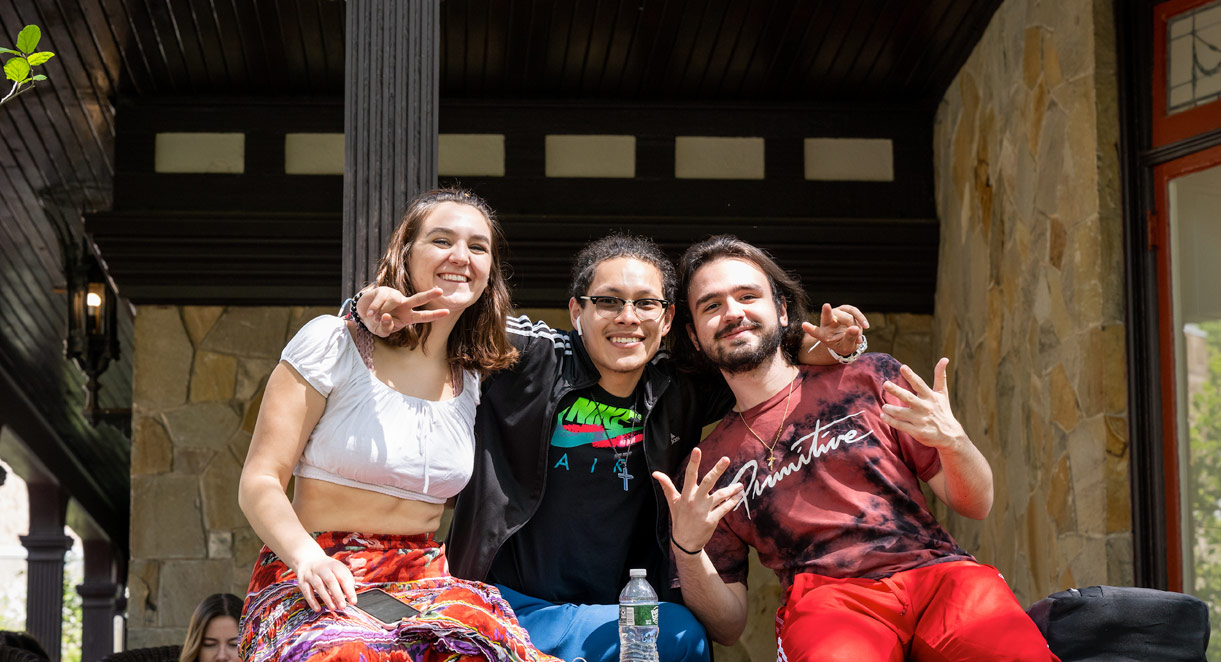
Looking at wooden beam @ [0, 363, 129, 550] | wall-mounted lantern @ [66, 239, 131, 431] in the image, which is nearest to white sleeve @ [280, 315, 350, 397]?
wall-mounted lantern @ [66, 239, 131, 431]

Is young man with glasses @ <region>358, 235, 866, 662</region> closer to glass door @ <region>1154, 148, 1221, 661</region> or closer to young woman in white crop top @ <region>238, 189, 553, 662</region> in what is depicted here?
young woman in white crop top @ <region>238, 189, 553, 662</region>

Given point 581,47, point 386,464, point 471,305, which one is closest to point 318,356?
point 386,464

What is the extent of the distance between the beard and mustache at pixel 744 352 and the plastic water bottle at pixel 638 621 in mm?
596

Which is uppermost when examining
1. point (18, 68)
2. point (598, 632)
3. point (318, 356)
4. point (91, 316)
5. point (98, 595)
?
point (18, 68)

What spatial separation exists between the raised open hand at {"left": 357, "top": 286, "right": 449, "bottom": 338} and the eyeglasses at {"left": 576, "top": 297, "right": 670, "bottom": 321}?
60 cm

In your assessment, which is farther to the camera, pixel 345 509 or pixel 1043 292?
pixel 1043 292

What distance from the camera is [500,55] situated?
605cm

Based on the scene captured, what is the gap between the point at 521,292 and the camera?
6508 millimetres

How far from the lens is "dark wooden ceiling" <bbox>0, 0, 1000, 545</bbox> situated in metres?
5.57

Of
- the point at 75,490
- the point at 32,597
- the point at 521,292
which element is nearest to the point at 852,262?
the point at 521,292

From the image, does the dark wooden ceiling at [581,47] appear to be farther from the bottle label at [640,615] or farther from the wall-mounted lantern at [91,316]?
the bottle label at [640,615]

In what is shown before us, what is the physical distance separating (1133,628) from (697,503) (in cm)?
102

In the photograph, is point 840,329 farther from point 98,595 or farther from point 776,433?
point 98,595

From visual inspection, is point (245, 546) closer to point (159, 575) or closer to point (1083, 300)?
point (159, 575)
